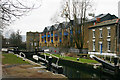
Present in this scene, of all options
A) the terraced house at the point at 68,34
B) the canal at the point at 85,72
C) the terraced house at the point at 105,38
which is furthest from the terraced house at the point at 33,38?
the canal at the point at 85,72

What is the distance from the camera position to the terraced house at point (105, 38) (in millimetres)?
28625

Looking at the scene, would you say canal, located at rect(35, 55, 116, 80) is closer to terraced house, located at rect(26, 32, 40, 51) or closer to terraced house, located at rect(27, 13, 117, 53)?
terraced house, located at rect(27, 13, 117, 53)

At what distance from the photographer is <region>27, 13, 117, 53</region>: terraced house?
37750 mm

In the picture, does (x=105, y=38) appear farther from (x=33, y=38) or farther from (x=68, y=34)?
(x=33, y=38)

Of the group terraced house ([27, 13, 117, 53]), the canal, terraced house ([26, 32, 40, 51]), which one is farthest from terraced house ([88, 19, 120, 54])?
terraced house ([26, 32, 40, 51])

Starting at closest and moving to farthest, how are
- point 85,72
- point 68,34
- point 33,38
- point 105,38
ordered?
point 85,72, point 105,38, point 68,34, point 33,38

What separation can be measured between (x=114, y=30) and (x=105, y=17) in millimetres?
14315

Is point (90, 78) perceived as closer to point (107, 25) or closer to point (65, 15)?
point (107, 25)

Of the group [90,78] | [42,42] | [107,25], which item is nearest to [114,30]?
[107,25]

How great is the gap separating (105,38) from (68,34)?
15.5 meters

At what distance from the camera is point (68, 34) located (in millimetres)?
45500

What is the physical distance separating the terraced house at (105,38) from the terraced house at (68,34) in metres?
3.07

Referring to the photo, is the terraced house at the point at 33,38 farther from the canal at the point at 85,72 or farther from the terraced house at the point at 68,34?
the canal at the point at 85,72

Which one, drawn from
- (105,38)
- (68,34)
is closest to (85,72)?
(105,38)
